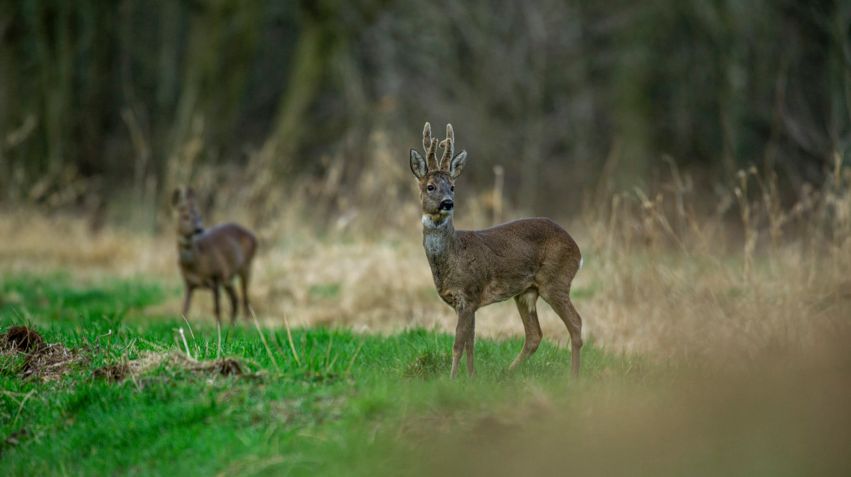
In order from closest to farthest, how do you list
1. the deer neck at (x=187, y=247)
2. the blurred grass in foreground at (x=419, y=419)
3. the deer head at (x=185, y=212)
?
the blurred grass in foreground at (x=419, y=419) → the deer head at (x=185, y=212) → the deer neck at (x=187, y=247)

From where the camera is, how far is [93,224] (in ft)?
67.1

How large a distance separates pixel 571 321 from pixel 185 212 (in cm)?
651

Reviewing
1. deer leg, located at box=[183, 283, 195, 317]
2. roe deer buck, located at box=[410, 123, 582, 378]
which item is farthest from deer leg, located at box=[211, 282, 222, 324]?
roe deer buck, located at box=[410, 123, 582, 378]

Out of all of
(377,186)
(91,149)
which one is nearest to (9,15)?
(91,149)

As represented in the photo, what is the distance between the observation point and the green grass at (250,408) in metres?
5.52

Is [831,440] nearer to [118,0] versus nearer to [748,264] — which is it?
[748,264]

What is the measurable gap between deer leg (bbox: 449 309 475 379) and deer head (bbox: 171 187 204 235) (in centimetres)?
619

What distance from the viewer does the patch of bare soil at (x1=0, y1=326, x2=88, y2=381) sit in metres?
Answer: 6.97

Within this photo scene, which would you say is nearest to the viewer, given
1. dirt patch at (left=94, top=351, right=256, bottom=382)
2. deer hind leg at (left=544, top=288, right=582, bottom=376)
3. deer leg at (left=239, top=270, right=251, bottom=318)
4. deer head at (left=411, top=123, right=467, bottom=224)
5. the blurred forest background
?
dirt patch at (left=94, top=351, right=256, bottom=382)

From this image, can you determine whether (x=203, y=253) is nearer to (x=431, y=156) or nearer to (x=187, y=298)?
(x=187, y=298)

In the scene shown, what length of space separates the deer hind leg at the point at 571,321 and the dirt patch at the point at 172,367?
2219 millimetres

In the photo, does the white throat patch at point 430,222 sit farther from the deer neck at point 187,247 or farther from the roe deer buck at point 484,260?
the deer neck at point 187,247

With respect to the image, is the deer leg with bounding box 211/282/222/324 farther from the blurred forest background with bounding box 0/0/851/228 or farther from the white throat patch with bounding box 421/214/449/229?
the white throat patch with bounding box 421/214/449/229

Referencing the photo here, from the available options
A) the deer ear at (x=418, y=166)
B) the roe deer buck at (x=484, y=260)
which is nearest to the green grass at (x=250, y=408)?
the roe deer buck at (x=484, y=260)
